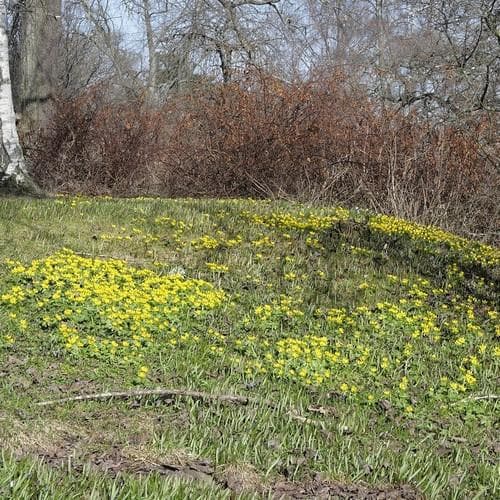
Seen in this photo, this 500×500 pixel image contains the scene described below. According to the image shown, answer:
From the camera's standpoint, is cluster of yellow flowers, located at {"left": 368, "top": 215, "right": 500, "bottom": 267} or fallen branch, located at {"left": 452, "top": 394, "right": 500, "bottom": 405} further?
cluster of yellow flowers, located at {"left": 368, "top": 215, "right": 500, "bottom": 267}

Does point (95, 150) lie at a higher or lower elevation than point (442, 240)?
higher

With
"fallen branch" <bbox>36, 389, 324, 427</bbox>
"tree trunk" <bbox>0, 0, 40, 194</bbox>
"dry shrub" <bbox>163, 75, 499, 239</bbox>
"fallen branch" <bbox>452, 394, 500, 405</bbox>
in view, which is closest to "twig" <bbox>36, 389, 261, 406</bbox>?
"fallen branch" <bbox>36, 389, 324, 427</bbox>

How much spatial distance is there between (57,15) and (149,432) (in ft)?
46.8

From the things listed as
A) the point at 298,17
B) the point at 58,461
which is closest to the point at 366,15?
the point at 298,17

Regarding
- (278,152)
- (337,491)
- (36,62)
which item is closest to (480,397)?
(337,491)

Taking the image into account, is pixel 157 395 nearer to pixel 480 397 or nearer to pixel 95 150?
Result: pixel 480 397

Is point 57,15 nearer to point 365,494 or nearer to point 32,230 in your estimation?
point 32,230

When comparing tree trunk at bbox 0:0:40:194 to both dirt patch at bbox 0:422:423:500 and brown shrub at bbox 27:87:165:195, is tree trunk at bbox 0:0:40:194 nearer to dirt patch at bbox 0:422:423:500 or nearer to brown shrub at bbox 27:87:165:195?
brown shrub at bbox 27:87:165:195

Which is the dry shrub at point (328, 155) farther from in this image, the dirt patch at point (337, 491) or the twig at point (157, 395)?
the dirt patch at point (337, 491)

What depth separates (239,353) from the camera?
5.66 metres

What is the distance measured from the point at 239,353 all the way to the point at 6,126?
18.7 feet

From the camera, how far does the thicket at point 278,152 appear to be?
41.8ft

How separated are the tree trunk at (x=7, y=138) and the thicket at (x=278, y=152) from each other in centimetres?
468

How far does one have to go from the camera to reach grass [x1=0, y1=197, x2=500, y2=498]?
12.6 ft
